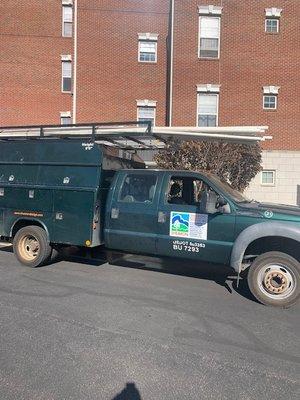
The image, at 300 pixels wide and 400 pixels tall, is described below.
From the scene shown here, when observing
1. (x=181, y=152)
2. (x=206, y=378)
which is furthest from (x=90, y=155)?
(x=181, y=152)

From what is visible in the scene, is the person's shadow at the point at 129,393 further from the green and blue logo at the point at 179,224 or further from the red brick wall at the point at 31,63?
the red brick wall at the point at 31,63

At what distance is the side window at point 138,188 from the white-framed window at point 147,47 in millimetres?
12762

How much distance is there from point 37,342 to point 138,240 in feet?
9.98

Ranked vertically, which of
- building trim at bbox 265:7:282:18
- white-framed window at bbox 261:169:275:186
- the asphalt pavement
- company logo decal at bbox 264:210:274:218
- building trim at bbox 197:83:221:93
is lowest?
the asphalt pavement

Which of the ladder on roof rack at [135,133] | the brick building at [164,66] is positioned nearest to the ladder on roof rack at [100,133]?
the ladder on roof rack at [135,133]

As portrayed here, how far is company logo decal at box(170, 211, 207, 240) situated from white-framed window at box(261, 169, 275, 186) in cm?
1130

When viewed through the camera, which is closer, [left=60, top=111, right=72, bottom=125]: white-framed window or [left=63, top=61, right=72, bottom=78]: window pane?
[left=60, top=111, right=72, bottom=125]: white-framed window

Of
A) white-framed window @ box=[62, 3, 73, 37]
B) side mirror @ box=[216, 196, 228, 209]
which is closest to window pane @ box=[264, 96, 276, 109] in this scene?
white-framed window @ box=[62, 3, 73, 37]

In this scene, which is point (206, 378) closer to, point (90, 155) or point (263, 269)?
point (263, 269)

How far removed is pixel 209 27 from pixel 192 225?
13777 millimetres

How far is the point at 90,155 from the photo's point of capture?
302 inches

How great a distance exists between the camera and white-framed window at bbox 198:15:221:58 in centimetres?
1811

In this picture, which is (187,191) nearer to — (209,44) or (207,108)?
(207,108)

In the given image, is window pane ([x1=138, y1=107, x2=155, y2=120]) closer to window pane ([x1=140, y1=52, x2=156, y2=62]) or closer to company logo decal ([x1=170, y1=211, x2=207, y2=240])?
window pane ([x1=140, y1=52, x2=156, y2=62])
